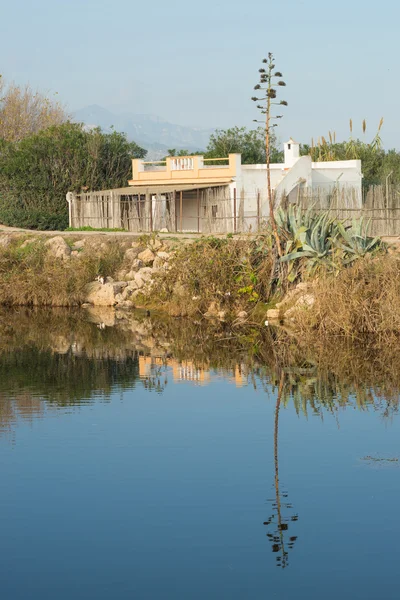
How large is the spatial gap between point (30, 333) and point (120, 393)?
6970mm

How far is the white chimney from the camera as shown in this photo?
36.8 m

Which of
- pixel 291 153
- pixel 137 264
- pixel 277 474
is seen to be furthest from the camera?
pixel 291 153

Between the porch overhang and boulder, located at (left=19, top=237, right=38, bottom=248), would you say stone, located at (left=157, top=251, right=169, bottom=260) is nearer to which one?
boulder, located at (left=19, top=237, right=38, bottom=248)

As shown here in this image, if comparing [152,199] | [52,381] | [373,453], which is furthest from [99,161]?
[373,453]

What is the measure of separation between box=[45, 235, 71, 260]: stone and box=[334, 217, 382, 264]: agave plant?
8.96 metres

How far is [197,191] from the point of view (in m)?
36.8

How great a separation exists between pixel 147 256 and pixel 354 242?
7478 millimetres

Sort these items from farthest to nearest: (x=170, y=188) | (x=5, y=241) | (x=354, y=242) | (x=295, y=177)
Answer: (x=170, y=188), (x=295, y=177), (x=5, y=241), (x=354, y=242)

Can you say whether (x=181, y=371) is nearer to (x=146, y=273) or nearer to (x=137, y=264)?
(x=146, y=273)

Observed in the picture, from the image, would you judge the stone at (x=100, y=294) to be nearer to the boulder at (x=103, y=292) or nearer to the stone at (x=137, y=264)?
the boulder at (x=103, y=292)

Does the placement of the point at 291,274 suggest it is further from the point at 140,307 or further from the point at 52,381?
the point at 52,381

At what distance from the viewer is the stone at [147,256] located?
88.3 ft

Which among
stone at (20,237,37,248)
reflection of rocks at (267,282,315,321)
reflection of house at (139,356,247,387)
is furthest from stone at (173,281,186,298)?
stone at (20,237,37,248)

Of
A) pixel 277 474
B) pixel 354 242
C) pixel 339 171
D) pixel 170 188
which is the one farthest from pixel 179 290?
pixel 339 171
